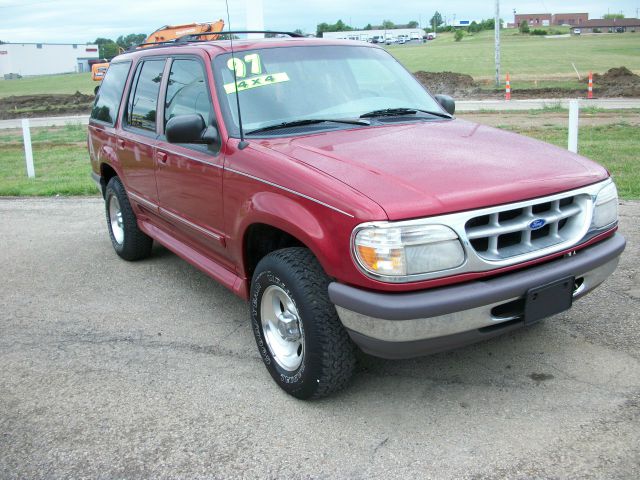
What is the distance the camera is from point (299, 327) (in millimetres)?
3531

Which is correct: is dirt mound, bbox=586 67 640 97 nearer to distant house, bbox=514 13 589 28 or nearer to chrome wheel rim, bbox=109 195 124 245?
Answer: chrome wheel rim, bbox=109 195 124 245

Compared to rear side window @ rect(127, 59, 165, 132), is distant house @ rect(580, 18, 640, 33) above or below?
above

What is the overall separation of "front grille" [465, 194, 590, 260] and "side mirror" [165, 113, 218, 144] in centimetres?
178

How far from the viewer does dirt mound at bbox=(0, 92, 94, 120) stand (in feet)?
101

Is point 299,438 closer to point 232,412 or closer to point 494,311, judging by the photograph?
point 232,412

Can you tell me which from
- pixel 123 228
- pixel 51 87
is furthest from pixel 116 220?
pixel 51 87

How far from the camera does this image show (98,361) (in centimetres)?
424

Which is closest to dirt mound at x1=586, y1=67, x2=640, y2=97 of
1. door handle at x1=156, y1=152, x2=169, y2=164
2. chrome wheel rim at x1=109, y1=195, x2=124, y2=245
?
chrome wheel rim at x1=109, y1=195, x2=124, y2=245

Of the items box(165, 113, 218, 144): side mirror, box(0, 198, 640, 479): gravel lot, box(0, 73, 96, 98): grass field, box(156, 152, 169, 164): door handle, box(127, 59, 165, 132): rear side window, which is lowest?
box(0, 198, 640, 479): gravel lot

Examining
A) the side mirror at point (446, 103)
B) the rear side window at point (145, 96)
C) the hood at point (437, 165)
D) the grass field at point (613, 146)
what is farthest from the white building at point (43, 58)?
the hood at point (437, 165)

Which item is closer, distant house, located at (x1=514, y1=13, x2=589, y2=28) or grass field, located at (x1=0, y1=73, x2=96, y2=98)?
grass field, located at (x1=0, y1=73, x2=96, y2=98)

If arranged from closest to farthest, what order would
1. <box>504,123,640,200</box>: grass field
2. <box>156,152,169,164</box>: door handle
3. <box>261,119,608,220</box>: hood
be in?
1. <box>261,119,608,220</box>: hood
2. <box>156,152,169,164</box>: door handle
3. <box>504,123,640,200</box>: grass field

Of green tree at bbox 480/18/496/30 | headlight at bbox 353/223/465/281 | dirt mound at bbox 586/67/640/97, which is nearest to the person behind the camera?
headlight at bbox 353/223/465/281

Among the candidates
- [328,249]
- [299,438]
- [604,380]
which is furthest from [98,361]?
[604,380]
